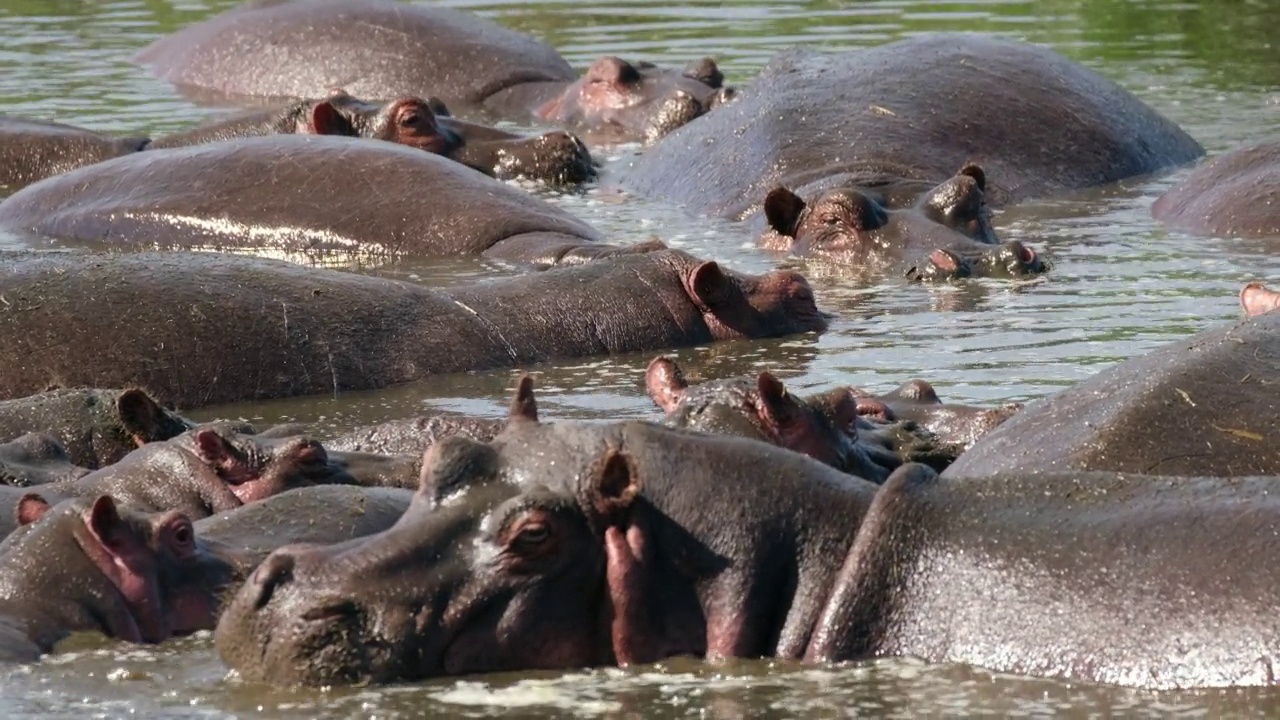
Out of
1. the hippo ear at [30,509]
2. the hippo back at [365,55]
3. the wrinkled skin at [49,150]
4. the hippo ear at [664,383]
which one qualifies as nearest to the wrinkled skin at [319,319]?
the hippo ear at [664,383]

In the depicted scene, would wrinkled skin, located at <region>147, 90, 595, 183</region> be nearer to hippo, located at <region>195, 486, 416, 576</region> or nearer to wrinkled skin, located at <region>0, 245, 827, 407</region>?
wrinkled skin, located at <region>0, 245, 827, 407</region>

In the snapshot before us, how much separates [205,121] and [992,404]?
8.85m

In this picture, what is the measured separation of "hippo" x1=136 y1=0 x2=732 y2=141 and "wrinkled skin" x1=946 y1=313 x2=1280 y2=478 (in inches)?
369

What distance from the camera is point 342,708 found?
465 cm

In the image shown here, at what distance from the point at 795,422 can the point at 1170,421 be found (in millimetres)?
862

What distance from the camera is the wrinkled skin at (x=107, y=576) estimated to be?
17.4 ft

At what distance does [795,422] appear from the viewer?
603cm

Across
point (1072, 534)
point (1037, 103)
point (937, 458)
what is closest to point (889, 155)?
point (1037, 103)

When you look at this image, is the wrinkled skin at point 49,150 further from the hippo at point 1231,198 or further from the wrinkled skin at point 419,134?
the hippo at point 1231,198

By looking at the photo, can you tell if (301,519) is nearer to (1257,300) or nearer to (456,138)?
(1257,300)

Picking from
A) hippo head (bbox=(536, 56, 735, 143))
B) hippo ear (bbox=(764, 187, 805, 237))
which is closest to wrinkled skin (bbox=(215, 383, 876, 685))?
hippo ear (bbox=(764, 187, 805, 237))

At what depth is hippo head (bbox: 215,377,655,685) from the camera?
468 cm

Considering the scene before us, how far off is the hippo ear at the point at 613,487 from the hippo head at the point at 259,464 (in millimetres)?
1777

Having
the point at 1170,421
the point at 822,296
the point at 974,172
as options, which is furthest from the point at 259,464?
the point at 974,172
